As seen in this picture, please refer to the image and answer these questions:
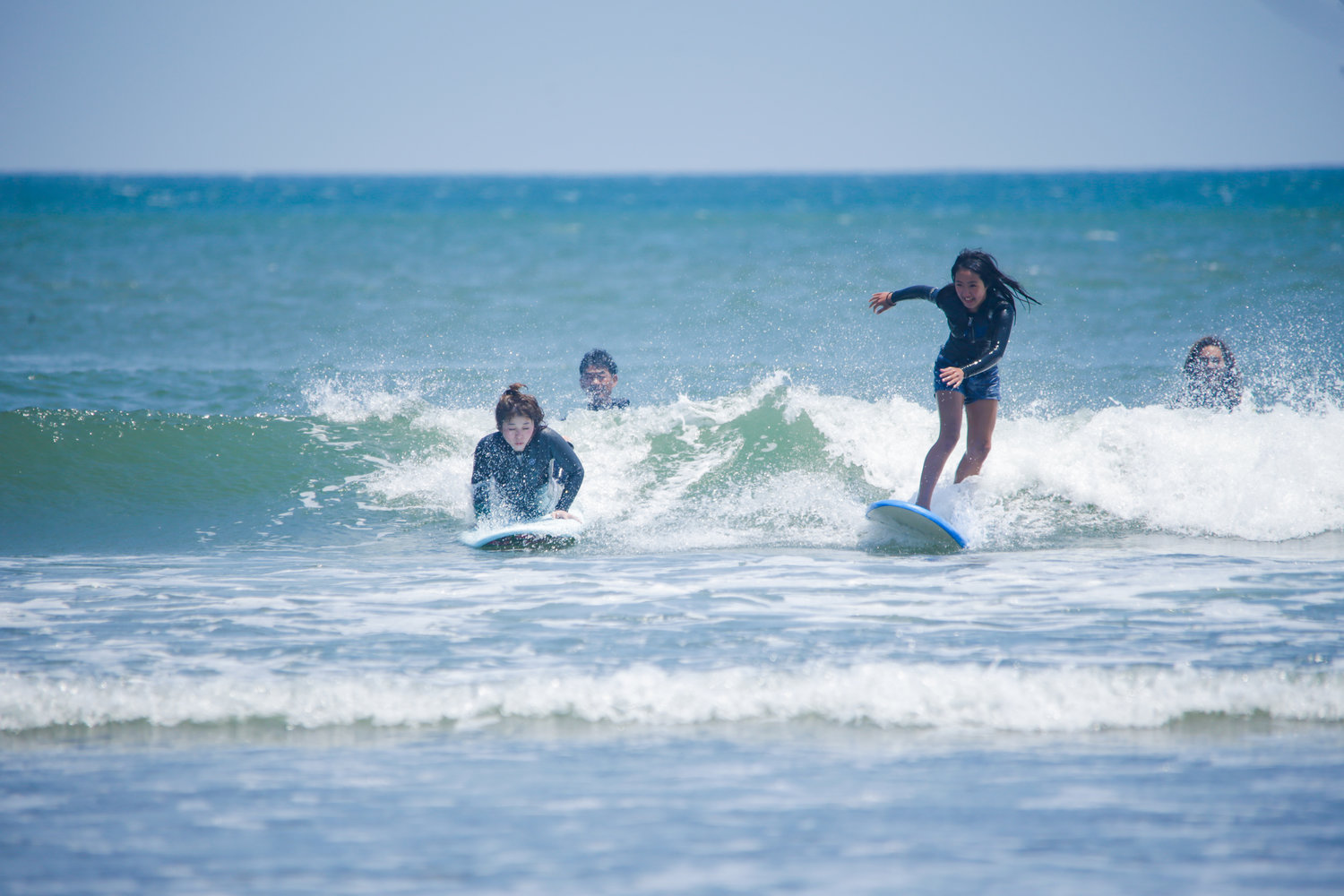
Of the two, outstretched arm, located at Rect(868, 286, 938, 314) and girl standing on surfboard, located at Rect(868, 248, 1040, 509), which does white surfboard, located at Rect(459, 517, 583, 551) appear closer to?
girl standing on surfboard, located at Rect(868, 248, 1040, 509)

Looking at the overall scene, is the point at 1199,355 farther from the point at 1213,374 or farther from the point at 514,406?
the point at 514,406

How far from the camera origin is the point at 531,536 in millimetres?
7156

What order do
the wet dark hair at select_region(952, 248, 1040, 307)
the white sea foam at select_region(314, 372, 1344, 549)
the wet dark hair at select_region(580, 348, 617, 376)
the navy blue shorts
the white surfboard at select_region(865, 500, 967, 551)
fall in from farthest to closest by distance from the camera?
1. the wet dark hair at select_region(580, 348, 617, 376)
2. the white sea foam at select_region(314, 372, 1344, 549)
3. the navy blue shorts
4. the white surfboard at select_region(865, 500, 967, 551)
5. the wet dark hair at select_region(952, 248, 1040, 307)

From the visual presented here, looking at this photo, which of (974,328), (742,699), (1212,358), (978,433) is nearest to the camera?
(742,699)

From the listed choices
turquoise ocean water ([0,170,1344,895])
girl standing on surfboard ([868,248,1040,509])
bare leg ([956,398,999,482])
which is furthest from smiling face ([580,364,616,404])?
bare leg ([956,398,999,482])

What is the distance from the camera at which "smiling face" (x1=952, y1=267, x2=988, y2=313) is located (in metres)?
6.79

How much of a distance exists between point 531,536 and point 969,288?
3.27 m

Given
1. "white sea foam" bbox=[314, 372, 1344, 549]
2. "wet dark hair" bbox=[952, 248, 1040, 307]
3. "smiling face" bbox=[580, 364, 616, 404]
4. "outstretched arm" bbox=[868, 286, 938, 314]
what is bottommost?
"white sea foam" bbox=[314, 372, 1344, 549]

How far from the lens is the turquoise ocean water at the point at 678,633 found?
3615mm

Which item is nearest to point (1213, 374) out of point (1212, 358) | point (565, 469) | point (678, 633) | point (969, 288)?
point (1212, 358)

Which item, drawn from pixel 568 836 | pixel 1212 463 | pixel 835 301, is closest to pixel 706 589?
pixel 568 836

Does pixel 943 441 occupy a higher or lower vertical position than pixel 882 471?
higher

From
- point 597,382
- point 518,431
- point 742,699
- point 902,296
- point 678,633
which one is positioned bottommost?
point 742,699

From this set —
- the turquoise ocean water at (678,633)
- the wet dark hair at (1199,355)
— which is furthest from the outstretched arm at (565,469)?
the wet dark hair at (1199,355)
